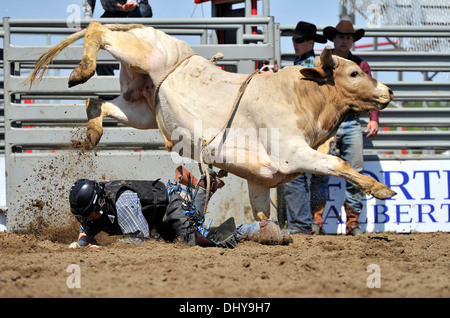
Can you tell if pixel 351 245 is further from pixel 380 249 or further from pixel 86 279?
pixel 86 279

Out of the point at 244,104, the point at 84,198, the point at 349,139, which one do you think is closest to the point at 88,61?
the point at 84,198

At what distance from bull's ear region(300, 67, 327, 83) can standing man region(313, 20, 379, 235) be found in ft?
4.21

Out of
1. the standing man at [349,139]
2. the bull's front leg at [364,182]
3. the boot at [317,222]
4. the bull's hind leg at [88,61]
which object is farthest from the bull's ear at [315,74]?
the boot at [317,222]

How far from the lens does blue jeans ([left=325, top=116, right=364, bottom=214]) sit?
20.5 feet

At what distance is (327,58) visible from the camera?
4812 millimetres

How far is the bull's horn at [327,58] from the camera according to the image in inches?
187

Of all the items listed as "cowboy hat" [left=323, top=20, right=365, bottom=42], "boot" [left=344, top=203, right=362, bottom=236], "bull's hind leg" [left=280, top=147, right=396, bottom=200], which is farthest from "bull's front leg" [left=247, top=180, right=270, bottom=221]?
"cowboy hat" [left=323, top=20, right=365, bottom=42]

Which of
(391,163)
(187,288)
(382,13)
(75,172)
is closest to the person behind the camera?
(187,288)

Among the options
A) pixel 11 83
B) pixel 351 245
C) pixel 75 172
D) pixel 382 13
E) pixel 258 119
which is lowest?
pixel 351 245

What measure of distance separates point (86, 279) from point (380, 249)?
7.94 feet

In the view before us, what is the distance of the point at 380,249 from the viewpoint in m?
4.67

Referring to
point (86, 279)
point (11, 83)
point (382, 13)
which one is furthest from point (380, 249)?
point (382, 13)

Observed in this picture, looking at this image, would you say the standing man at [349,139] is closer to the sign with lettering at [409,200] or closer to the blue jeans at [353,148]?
the blue jeans at [353,148]

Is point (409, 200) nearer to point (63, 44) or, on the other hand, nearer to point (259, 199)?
point (259, 199)
